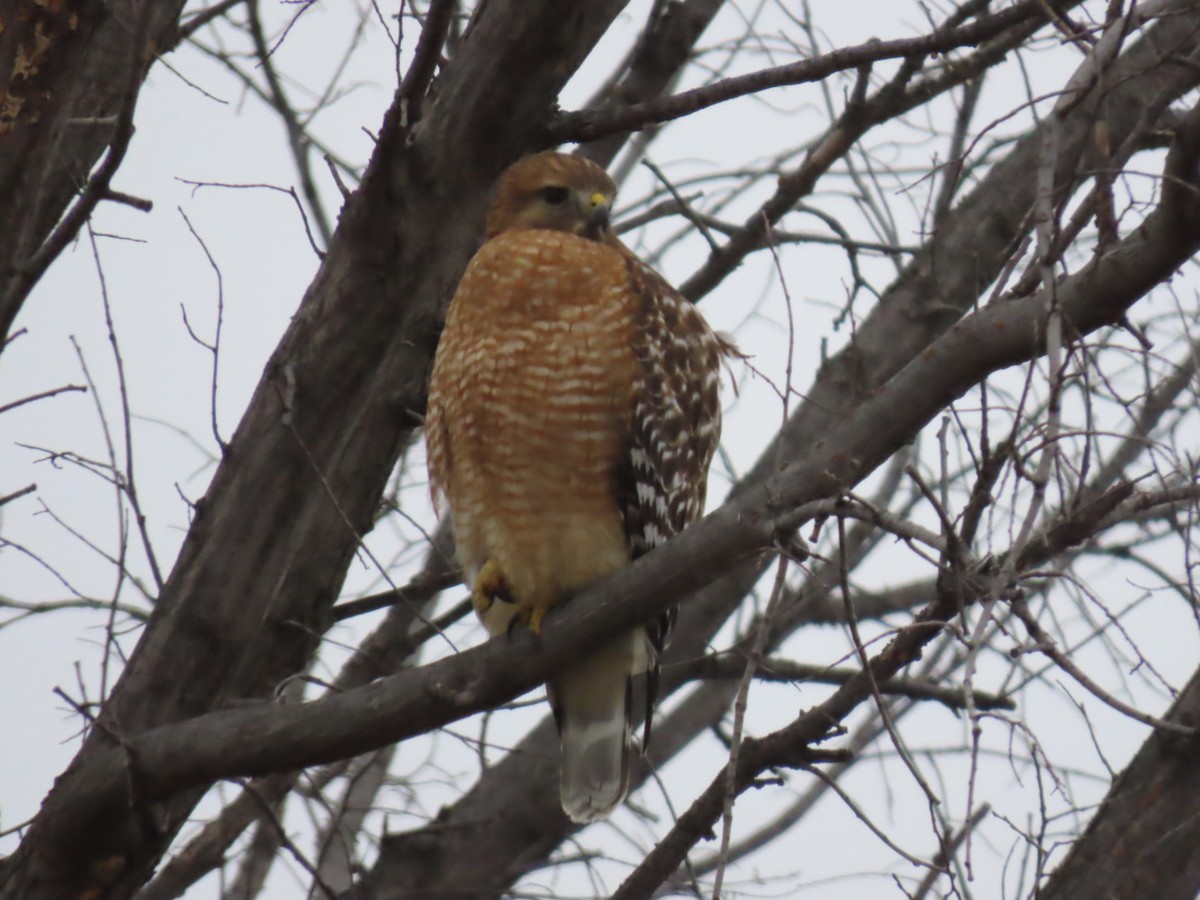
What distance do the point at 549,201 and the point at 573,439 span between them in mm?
1061

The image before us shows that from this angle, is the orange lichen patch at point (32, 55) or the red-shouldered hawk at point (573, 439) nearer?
Result: the orange lichen patch at point (32, 55)

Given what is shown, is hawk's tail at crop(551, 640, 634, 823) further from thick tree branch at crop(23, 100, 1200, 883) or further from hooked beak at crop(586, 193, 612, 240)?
hooked beak at crop(586, 193, 612, 240)

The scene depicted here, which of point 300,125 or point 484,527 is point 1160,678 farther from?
point 300,125

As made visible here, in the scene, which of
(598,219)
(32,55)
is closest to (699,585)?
(32,55)

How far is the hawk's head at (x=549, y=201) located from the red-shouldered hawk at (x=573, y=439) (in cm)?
29

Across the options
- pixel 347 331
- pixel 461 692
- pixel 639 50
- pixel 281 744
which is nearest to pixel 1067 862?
pixel 461 692

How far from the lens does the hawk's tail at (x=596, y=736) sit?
4293 millimetres

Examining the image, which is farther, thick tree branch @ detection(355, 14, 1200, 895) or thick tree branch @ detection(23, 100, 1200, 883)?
A: thick tree branch @ detection(355, 14, 1200, 895)

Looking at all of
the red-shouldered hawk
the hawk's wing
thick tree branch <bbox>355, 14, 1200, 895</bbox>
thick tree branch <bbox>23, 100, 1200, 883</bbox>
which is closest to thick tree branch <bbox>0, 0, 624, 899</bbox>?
thick tree branch <bbox>23, 100, 1200, 883</bbox>

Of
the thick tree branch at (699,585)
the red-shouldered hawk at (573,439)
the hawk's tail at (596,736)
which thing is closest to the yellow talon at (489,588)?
the red-shouldered hawk at (573,439)

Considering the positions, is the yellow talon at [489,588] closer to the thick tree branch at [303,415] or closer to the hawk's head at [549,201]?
the thick tree branch at [303,415]

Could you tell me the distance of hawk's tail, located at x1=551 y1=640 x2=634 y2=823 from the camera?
169 inches

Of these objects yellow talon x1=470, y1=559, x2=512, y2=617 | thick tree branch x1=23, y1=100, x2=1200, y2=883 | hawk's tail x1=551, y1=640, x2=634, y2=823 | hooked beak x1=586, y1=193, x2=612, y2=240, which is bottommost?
thick tree branch x1=23, y1=100, x2=1200, y2=883

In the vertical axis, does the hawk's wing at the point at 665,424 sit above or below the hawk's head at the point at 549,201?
below
